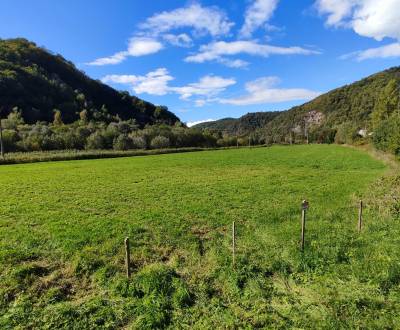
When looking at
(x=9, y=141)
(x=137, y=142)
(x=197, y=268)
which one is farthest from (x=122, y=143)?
(x=197, y=268)

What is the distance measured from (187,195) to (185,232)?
6985 millimetres

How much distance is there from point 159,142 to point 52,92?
61655 mm

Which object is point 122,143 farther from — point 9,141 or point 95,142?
point 9,141

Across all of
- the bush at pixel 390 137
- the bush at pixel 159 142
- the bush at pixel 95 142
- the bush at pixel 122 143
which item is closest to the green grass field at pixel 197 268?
the bush at pixel 390 137

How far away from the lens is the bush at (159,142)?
94812 mm

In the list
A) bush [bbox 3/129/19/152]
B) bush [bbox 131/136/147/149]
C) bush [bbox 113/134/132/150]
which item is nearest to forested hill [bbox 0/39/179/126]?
bush [bbox 3/129/19/152]

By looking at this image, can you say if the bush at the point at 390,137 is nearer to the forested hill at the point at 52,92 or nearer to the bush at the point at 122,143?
the bush at the point at 122,143

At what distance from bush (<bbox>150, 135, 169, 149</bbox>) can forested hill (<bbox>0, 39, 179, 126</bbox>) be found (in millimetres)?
45723

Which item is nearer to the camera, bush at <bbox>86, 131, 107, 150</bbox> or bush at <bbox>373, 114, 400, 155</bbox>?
bush at <bbox>373, 114, 400, 155</bbox>

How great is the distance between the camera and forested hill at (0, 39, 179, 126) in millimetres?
107875

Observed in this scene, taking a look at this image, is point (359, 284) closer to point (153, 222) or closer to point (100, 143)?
point (153, 222)

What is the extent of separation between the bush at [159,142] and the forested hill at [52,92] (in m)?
45.7

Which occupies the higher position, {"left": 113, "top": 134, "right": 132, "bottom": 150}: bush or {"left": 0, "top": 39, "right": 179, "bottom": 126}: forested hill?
{"left": 0, "top": 39, "right": 179, "bottom": 126}: forested hill

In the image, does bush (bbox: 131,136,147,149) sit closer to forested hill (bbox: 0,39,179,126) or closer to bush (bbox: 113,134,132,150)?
bush (bbox: 113,134,132,150)
